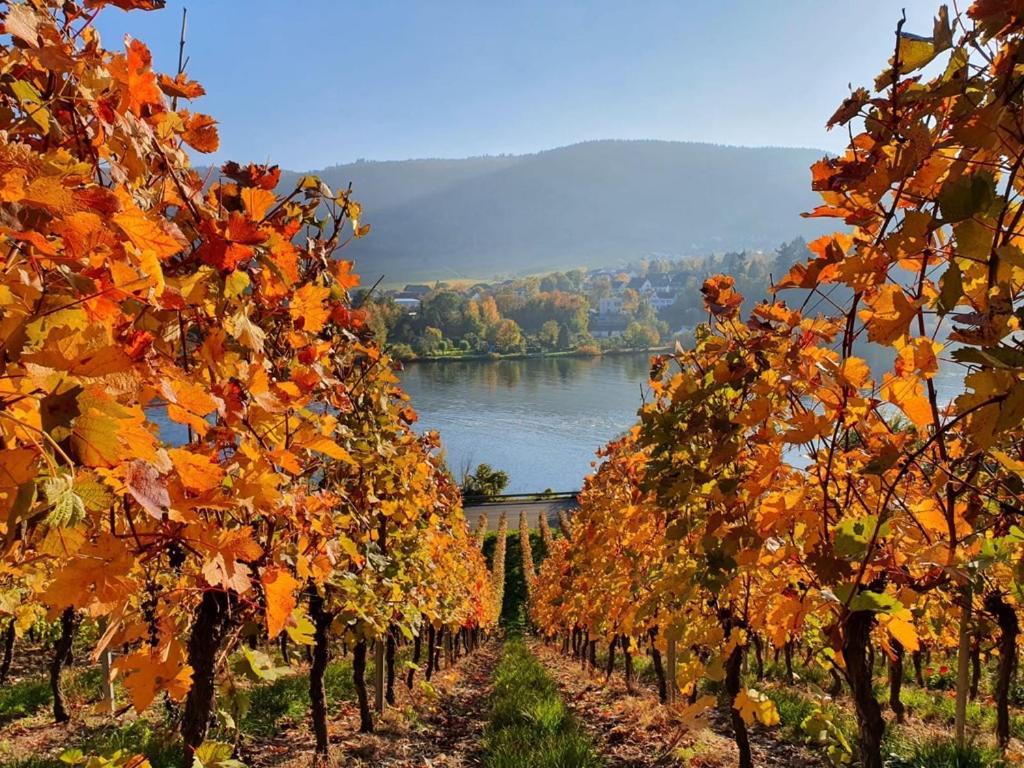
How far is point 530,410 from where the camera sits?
69.2 metres

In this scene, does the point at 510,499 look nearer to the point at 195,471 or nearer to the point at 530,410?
the point at 530,410

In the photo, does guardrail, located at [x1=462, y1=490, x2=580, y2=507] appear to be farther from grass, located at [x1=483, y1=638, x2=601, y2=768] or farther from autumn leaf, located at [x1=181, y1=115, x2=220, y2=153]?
autumn leaf, located at [x1=181, y1=115, x2=220, y2=153]

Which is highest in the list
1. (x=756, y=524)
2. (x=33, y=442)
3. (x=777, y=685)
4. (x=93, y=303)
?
(x=93, y=303)

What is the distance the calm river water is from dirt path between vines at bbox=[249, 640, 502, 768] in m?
28.4

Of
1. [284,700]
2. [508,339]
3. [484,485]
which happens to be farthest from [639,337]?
[284,700]

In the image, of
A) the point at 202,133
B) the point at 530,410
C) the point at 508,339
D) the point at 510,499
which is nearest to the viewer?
the point at 202,133

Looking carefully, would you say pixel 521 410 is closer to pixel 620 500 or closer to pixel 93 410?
pixel 620 500

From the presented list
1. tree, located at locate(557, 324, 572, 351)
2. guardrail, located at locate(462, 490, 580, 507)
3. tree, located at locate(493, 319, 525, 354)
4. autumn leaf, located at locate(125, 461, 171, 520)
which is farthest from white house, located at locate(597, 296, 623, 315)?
autumn leaf, located at locate(125, 461, 171, 520)

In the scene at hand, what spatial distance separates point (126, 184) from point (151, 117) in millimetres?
277

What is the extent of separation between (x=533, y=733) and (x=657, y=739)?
3.79 ft

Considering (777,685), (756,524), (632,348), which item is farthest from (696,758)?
(632,348)

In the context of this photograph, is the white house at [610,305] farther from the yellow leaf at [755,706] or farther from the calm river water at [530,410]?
the yellow leaf at [755,706]

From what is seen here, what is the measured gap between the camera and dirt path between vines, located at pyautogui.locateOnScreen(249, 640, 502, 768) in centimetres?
496

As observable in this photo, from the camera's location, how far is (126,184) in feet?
3.46
